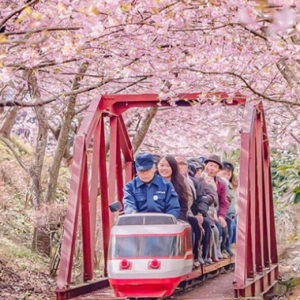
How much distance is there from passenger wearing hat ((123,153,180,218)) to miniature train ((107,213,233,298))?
1.10 ft

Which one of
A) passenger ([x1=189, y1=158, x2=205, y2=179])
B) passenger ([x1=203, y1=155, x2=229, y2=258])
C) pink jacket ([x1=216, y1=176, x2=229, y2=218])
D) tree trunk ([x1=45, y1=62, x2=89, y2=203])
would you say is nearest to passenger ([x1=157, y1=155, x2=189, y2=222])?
passenger ([x1=189, y1=158, x2=205, y2=179])

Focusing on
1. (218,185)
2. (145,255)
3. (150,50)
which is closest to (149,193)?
(145,255)

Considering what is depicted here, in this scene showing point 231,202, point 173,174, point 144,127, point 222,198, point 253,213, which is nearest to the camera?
point 173,174

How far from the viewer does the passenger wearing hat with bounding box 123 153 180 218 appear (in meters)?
7.22

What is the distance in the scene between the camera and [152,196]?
24.1ft

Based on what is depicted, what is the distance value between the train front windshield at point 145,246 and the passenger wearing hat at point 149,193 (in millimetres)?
521

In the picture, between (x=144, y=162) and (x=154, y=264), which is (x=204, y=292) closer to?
(x=154, y=264)

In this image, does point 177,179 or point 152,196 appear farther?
point 177,179

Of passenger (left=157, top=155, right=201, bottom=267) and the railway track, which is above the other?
passenger (left=157, top=155, right=201, bottom=267)

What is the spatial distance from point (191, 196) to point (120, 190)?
152 cm

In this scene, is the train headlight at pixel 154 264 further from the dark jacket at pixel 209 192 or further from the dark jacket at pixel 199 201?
the dark jacket at pixel 209 192

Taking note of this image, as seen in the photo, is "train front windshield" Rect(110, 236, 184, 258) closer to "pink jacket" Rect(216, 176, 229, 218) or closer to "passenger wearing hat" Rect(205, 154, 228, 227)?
"passenger wearing hat" Rect(205, 154, 228, 227)

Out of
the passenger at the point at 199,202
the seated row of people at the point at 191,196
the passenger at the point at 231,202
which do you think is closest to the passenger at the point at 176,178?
the seated row of people at the point at 191,196

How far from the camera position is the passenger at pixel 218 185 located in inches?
401
